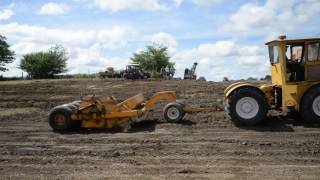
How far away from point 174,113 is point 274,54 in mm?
3237

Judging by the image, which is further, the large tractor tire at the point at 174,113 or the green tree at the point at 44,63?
the green tree at the point at 44,63

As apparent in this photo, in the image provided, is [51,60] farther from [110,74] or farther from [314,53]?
[314,53]

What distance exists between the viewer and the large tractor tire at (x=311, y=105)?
14.2 meters

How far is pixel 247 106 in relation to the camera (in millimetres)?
14586

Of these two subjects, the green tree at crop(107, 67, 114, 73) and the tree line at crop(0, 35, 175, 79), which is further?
the tree line at crop(0, 35, 175, 79)

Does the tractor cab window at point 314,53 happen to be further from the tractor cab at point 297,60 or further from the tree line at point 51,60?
the tree line at point 51,60

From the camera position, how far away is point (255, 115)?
47.7 ft

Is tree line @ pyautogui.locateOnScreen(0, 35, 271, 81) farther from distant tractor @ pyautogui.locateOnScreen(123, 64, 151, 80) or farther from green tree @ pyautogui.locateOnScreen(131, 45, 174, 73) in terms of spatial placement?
distant tractor @ pyautogui.locateOnScreen(123, 64, 151, 80)

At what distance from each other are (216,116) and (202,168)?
6355mm

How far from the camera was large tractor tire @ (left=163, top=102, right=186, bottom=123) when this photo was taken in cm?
1541

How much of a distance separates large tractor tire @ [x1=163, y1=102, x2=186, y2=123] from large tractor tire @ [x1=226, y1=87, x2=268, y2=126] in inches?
56.7

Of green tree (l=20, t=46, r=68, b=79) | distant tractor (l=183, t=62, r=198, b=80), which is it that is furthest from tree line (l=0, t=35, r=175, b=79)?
distant tractor (l=183, t=62, r=198, b=80)

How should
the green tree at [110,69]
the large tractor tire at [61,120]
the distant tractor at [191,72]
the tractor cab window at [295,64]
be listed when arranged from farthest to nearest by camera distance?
the green tree at [110,69] < the distant tractor at [191,72] < the large tractor tire at [61,120] < the tractor cab window at [295,64]

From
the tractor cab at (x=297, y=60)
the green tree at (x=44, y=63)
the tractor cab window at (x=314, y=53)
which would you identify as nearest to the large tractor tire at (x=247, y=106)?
the tractor cab at (x=297, y=60)
